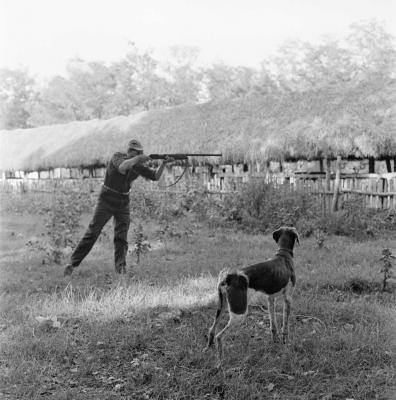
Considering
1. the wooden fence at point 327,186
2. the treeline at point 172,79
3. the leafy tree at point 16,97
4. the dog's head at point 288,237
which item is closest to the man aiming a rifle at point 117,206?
the dog's head at point 288,237

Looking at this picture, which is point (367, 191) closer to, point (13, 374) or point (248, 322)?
point (248, 322)

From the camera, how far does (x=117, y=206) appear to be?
275 inches

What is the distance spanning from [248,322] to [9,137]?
29.7m

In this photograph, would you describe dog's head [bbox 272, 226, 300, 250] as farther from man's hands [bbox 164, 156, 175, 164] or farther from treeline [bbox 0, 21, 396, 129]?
treeline [bbox 0, 21, 396, 129]

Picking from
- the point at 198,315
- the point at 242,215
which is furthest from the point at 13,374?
the point at 242,215

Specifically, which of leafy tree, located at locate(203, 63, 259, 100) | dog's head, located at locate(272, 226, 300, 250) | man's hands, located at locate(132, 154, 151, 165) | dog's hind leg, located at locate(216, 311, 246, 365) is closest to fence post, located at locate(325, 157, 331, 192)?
man's hands, located at locate(132, 154, 151, 165)

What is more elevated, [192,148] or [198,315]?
[192,148]

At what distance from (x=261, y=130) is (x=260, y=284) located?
1191 centimetres

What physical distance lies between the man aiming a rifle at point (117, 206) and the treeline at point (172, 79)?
18.9m

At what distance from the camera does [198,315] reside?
4.93 metres

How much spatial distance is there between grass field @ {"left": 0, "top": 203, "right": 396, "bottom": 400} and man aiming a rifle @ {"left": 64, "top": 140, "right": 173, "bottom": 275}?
0.29 meters

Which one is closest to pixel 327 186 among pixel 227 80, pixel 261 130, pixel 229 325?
pixel 261 130

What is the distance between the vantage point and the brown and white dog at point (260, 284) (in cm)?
364

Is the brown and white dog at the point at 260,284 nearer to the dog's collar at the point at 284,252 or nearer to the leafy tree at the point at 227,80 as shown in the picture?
the dog's collar at the point at 284,252
